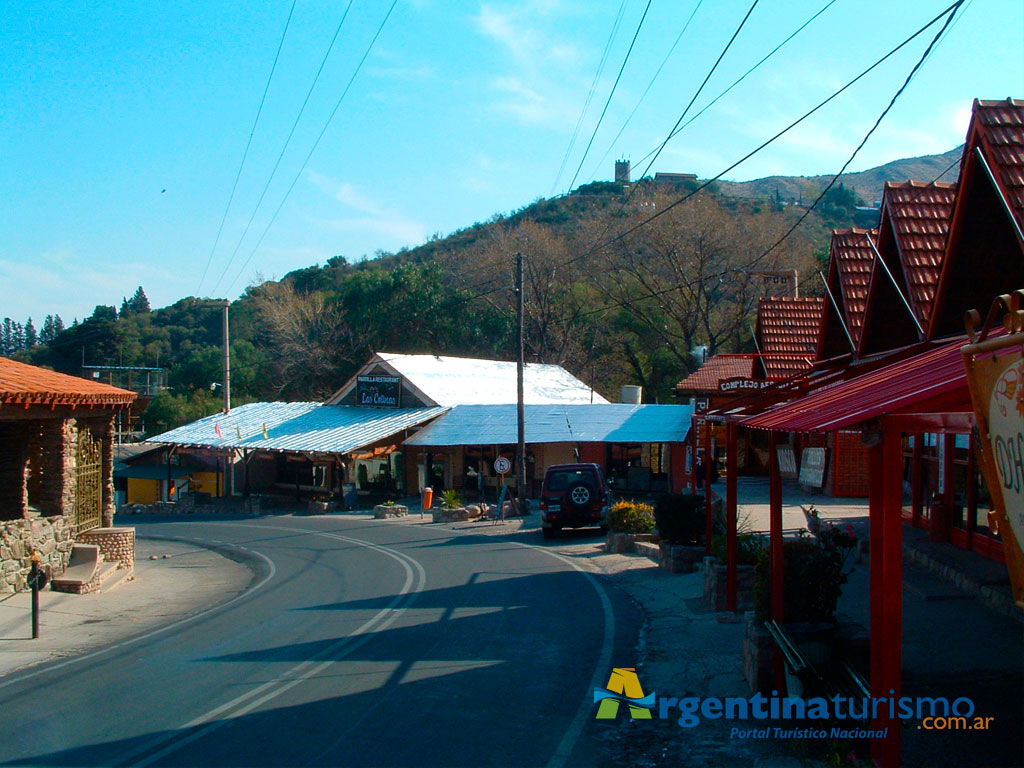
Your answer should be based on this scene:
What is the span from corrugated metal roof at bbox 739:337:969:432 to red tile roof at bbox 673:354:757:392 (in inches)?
1005

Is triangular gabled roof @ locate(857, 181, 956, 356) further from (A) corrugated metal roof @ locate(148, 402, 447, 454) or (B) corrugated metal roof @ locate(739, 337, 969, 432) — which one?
(A) corrugated metal roof @ locate(148, 402, 447, 454)

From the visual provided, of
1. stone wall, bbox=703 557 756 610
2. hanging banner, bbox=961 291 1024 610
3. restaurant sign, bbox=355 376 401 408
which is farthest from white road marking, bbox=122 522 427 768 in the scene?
restaurant sign, bbox=355 376 401 408

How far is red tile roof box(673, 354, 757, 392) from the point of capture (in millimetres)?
34406

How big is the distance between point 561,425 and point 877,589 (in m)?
29.4

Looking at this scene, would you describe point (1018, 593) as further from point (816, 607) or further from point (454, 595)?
point (454, 595)

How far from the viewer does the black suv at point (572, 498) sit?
22.9m

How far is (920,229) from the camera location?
12539 mm

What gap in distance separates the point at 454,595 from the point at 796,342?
13.5 m

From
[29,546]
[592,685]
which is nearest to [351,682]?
[592,685]

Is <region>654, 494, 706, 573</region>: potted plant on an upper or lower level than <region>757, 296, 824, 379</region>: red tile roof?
lower

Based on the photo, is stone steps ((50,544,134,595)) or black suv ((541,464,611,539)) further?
black suv ((541,464,611,539))

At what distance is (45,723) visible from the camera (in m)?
7.62

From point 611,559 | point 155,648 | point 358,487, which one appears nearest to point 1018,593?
point 155,648

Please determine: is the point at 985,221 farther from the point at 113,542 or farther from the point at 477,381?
the point at 477,381
